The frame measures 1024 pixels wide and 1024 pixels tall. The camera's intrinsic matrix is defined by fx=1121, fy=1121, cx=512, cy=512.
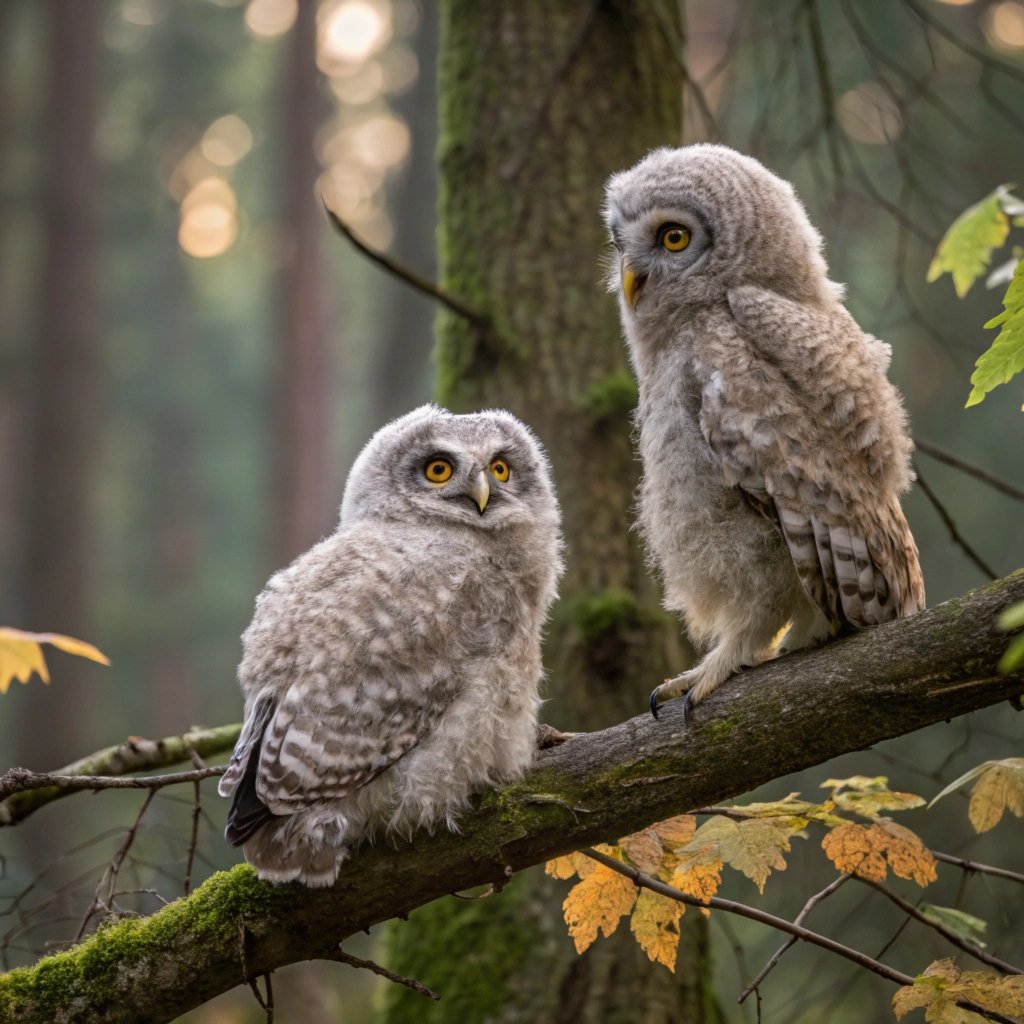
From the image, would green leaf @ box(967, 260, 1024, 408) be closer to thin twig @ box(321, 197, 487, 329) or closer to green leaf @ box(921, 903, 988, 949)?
green leaf @ box(921, 903, 988, 949)

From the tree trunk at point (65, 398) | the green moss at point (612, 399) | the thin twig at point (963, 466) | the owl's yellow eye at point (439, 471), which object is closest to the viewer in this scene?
the owl's yellow eye at point (439, 471)

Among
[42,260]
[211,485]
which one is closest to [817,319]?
[42,260]

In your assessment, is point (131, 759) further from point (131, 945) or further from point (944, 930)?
point (944, 930)

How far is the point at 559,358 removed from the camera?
13.1 ft

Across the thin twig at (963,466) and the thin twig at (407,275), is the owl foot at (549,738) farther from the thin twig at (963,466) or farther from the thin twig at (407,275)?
the thin twig at (963,466)

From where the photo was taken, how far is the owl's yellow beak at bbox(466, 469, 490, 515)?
276 centimetres

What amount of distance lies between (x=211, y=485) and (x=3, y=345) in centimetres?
693

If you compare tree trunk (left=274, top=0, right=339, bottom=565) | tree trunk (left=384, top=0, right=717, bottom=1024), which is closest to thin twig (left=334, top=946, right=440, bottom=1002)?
tree trunk (left=384, top=0, right=717, bottom=1024)

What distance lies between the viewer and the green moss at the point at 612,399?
390 cm

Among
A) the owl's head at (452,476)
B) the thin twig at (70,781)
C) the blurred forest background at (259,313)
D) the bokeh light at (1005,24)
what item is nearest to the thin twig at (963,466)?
the blurred forest background at (259,313)

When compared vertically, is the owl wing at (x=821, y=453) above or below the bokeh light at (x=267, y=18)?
below

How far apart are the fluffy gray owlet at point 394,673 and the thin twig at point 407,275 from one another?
726mm

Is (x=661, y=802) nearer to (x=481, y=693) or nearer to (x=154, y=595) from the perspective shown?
(x=481, y=693)

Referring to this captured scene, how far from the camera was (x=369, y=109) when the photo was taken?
2100cm
